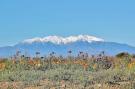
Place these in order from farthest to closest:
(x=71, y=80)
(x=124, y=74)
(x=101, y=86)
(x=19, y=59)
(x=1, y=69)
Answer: (x=19, y=59), (x=1, y=69), (x=124, y=74), (x=71, y=80), (x=101, y=86)

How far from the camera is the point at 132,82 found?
1566 centimetres

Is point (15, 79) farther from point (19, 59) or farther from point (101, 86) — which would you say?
point (19, 59)

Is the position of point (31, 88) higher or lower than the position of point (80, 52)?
lower

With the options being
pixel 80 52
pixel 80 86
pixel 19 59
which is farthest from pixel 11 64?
pixel 80 86

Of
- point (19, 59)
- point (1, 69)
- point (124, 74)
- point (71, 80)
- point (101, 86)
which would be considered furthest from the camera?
point (19, 59)

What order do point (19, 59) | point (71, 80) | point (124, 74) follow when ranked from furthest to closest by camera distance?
point (19, 59) < point (124, 74) < point (71, 80)

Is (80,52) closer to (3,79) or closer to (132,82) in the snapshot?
(3,79)

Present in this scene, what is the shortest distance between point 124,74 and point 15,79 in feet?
11.3

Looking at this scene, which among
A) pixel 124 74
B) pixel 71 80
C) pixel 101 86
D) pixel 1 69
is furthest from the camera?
pixel 1 69

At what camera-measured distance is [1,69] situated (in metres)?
21.2

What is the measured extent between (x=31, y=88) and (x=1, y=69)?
5.68 metres

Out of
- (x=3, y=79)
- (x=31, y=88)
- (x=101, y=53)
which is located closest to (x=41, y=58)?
(x=101, y=53)

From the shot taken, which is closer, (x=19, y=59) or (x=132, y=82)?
(x=132, y=82)

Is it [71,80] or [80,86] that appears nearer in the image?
[80,86]
